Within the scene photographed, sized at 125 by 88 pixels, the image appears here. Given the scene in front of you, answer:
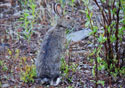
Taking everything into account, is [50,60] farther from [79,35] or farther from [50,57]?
[79,35]

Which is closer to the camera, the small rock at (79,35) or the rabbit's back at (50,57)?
the rabbit's back at (50,57)

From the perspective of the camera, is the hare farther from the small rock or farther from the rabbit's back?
the small rock

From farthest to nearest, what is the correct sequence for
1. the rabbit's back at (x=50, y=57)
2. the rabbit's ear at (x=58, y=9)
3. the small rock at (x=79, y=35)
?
1. the small rock at (x=79, y=35)
2. the rabbit's ear at (x=58, y=9)
3. the rabbit's back at (x=50, y=57)

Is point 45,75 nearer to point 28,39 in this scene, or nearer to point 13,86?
point 13,86

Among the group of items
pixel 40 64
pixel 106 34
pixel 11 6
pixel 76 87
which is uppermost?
pixel 11 6

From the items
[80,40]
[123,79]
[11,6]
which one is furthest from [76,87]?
[11,6]

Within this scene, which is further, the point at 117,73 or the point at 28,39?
the point at 28,39

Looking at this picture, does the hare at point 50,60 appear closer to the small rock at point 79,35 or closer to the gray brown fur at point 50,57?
the gray brown fur at point 50,57

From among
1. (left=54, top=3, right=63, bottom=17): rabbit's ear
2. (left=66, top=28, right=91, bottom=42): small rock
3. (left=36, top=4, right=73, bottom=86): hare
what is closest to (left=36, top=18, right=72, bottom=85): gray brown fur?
(left=36, top=4, right=73, bottom=86): hare

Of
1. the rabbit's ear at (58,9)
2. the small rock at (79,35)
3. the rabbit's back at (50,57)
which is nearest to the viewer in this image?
the rabbit's back at (50,57)

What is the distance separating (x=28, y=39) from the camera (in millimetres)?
6590

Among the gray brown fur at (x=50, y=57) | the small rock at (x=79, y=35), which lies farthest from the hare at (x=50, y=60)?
the small rock at (x=79, y=35)

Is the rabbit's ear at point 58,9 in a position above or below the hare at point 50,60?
above

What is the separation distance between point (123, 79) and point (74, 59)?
145 centimetres
